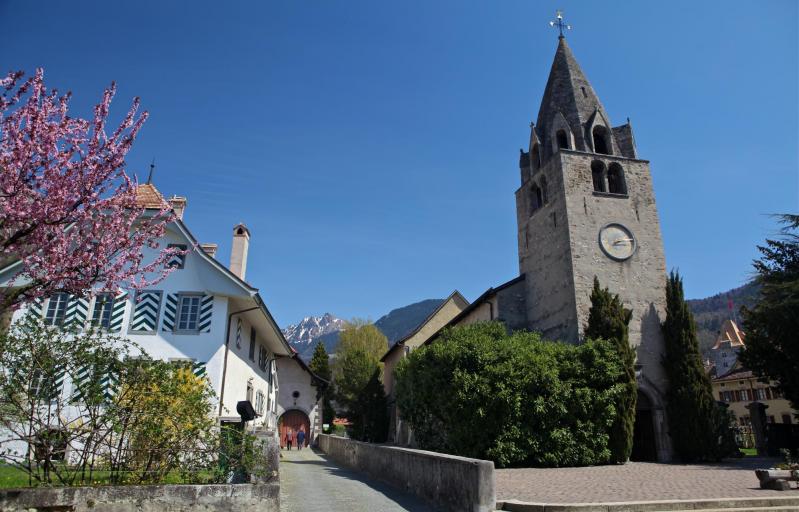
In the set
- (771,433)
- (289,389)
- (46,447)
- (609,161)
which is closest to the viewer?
(46,447)

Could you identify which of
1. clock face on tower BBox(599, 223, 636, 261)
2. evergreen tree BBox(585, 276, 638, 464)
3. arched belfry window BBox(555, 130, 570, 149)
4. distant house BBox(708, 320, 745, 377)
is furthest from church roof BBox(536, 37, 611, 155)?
distant house BBox(708, 320, 745, 377)

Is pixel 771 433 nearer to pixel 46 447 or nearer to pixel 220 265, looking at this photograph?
pixel 220 265

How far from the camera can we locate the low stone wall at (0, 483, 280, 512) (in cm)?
642

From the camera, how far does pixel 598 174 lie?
90.7 ft

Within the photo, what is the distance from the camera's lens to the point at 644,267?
25219 mm

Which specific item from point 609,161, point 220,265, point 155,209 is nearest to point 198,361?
point 220,265

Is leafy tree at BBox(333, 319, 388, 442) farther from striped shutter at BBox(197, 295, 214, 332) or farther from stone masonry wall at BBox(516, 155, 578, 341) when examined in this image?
striped shutter at BBox(197, 295, 214, 332)

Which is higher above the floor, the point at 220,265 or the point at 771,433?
the point at 220,265

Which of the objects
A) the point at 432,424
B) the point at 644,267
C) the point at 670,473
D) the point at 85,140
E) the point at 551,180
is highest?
the point at 551,180

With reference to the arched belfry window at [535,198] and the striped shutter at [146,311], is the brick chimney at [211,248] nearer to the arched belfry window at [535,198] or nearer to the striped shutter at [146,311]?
the striped shutter at [146,311]

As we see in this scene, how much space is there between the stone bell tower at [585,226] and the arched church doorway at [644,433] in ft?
0.29

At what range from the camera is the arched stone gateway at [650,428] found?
2205 cm

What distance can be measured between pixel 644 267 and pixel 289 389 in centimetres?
2451

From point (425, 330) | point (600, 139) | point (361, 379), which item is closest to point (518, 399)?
point (600, 139)
